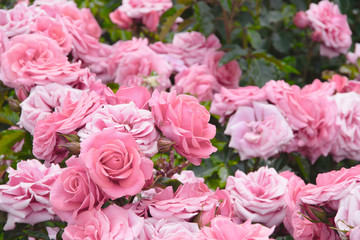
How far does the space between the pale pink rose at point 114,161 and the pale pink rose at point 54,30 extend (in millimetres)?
644

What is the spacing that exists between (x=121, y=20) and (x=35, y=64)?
3.39 ft

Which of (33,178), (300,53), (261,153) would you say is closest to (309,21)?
(300,53)

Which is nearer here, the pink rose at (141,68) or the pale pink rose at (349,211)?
the pale pink rose at (349,211)

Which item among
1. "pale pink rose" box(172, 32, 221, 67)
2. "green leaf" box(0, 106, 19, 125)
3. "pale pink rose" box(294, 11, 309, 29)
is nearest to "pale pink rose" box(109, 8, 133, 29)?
"pale pink rose" box(172, 32, 221, 67)

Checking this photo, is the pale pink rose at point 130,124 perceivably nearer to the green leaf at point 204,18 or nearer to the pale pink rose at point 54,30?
the pale pink rose at point 54,30

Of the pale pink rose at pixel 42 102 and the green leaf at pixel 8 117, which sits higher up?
the pale pink rose at pixel 42 102

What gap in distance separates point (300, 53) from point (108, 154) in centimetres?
185

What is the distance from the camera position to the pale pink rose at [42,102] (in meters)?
1.10

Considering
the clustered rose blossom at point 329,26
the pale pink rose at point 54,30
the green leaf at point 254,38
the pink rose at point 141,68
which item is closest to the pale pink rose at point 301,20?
the clustered rose blossom at point 329,26

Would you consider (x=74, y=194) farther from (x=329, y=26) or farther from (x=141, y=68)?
(x=329, y=26)

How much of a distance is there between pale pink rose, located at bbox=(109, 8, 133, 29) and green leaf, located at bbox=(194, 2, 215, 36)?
330 millimetres

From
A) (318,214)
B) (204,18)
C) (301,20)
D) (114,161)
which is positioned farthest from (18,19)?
(301,20)

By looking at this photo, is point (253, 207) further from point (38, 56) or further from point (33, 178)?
point (38, 56)

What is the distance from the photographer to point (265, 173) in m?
1.03
